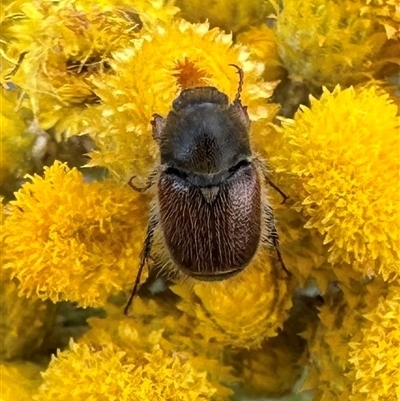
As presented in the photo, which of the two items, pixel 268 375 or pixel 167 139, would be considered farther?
pixel 268 375

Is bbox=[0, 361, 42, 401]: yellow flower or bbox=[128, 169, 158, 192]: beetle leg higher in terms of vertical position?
bbox=[128, 169, 158, 192]: beetle leg

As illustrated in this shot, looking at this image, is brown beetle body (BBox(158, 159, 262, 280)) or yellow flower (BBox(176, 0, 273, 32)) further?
yellow flower (BBox(176, 0, 273, 32))

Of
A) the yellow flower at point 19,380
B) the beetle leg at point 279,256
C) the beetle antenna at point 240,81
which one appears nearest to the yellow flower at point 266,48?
the beetle antenna at point 240,81

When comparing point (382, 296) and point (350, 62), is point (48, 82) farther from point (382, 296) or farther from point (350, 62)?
point (382, 296)

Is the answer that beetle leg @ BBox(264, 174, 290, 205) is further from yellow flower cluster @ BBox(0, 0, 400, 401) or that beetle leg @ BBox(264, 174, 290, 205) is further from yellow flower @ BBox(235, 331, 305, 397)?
yellow flower @ BBox(235, 331, 305, 397)

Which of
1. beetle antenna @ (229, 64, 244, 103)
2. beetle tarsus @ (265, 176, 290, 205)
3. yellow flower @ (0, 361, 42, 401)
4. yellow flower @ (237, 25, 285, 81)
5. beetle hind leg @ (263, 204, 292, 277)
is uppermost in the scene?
beetle antenna @ (229, 64, 244, 103)

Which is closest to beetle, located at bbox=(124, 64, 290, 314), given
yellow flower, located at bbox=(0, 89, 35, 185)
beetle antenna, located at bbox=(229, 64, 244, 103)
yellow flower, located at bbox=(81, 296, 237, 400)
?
beetle antenna, located at bbox=(229, 64, 244, 103)

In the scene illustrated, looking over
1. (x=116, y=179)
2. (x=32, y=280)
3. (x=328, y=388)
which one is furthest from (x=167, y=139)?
(x=328, y=388)
